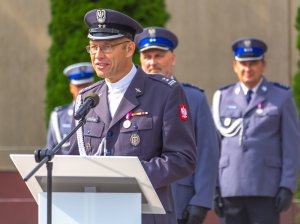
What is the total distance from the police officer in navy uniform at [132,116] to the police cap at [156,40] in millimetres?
1973

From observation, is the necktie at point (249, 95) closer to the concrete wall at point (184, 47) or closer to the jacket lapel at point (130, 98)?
the jacket lapel at point (130, 98)

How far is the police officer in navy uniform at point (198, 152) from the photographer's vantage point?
7.09 m

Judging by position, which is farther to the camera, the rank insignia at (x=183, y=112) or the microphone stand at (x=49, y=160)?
the rank insignia at (x=183, y=112)

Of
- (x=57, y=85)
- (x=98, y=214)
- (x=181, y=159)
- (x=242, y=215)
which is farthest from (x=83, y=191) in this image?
(x=57, y=85)

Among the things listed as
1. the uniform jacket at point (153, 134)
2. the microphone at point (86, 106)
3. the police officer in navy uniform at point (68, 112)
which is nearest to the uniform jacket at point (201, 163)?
the uniform jacket at point (153, 134)

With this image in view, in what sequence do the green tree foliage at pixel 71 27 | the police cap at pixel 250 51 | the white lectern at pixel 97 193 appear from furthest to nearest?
the green tree foliage at pixel 71 27, the police cap at pixel 250 51, the white lectern at pixel 97 193

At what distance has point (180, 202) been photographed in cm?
711

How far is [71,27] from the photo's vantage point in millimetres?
12898

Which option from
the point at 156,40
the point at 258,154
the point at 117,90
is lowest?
the point at 258,154

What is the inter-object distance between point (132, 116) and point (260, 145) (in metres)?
3.03

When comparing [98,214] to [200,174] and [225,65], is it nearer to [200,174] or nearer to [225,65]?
[200,174]

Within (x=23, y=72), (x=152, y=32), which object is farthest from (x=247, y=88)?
(x=23, y=72)

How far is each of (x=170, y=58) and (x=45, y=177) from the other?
266 cm

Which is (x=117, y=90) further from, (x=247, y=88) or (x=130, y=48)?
(x=247, y=88)
